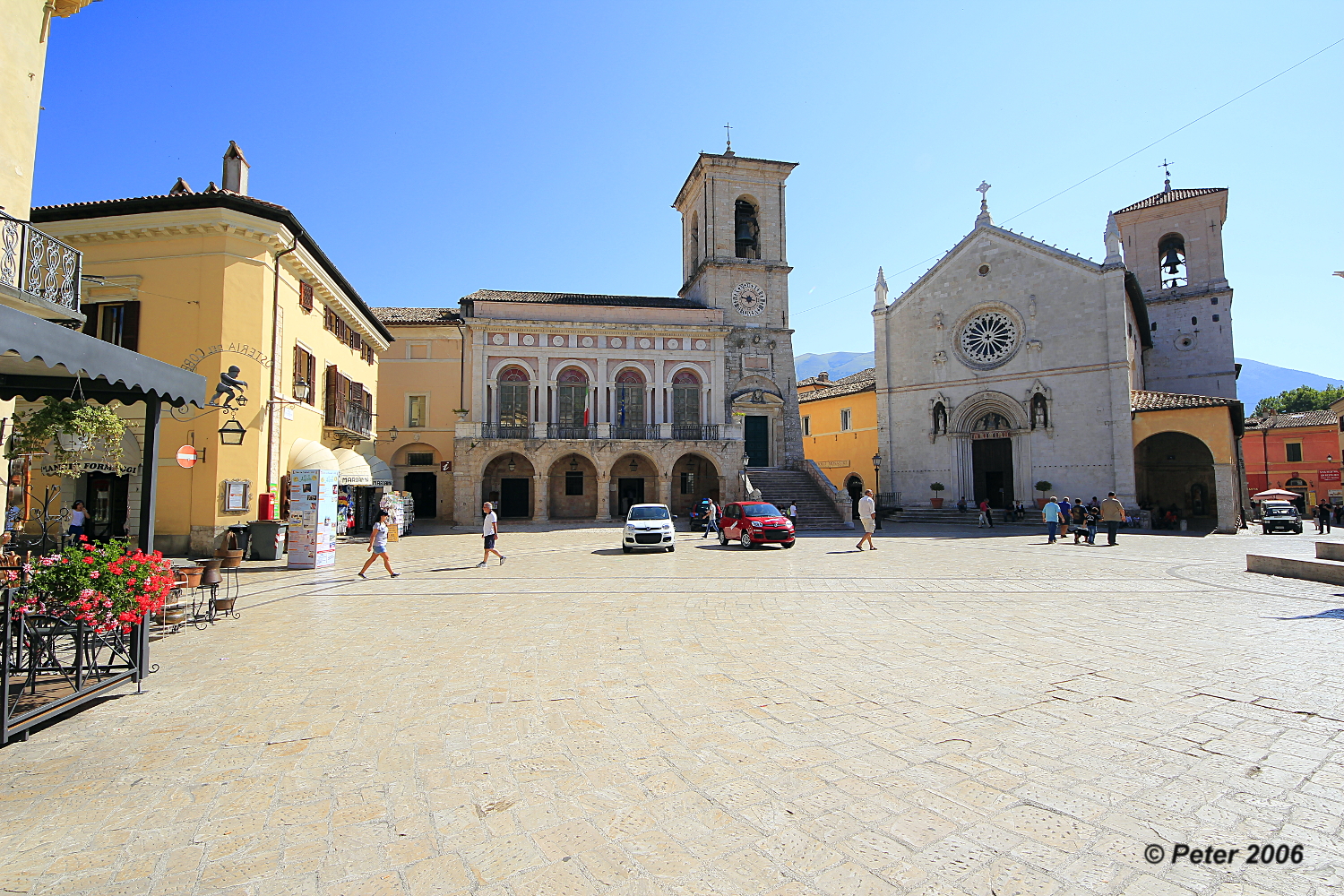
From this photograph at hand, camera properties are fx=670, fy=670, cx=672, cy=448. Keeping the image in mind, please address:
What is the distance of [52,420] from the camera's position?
9312 mm

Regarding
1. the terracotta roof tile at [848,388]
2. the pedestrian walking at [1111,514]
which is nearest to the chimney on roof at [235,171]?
the pedestrian walking at [1111,514]

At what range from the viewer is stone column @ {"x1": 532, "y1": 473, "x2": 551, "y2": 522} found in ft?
100

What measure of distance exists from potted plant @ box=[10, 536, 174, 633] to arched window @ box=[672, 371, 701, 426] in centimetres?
2819

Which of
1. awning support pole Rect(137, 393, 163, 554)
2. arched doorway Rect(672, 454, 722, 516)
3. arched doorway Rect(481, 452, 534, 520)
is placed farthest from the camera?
arched doorway Rect(672, 454, 722, 516)

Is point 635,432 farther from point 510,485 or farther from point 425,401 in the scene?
point 425,401

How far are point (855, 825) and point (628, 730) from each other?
70.7 inches

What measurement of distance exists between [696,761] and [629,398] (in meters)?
29.1

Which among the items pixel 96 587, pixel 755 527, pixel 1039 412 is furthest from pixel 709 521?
pixel 96 587

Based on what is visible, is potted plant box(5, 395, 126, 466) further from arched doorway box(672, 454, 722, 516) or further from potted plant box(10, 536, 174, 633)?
arched doorway box(672, 454, 722, 516)

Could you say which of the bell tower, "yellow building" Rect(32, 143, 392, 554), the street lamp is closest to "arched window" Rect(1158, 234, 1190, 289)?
the bell tower

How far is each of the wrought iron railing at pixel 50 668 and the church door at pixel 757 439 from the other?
30979mm

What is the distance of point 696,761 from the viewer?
13.5ft

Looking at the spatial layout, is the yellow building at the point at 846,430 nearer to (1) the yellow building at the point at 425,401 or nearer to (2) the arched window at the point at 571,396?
(2) the arched window at the point at 571,396

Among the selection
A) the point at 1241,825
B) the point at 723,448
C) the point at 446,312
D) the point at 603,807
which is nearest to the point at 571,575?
the point at 603,807
